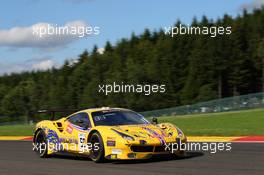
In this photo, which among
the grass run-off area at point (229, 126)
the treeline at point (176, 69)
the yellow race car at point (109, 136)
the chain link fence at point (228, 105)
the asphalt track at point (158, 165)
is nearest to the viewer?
the asphalt track at point (158, 165)

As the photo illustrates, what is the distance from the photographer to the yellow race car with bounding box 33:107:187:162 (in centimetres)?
974

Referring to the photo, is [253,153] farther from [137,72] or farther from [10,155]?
[137,72]

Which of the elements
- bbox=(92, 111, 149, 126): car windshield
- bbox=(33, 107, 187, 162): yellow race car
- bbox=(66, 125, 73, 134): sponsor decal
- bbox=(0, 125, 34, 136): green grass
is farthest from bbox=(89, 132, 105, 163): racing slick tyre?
bbox=(0, 125, 34, 136): green grass

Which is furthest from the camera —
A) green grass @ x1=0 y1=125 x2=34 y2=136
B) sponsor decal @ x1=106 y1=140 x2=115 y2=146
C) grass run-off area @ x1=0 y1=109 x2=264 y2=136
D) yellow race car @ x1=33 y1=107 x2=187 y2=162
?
green grass @ x1=0 y1=125 x2=34 y2=136

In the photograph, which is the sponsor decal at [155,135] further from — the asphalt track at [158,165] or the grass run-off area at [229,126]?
the grass run-off area at [229,126]

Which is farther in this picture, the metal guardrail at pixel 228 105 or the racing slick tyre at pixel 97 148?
the metal guardrail at pixel 228 105

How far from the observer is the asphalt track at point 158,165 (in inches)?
333

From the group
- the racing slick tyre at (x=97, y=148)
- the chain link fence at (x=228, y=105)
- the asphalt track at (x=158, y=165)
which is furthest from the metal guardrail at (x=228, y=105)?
the racing slick tyre at (x=97, y=148)

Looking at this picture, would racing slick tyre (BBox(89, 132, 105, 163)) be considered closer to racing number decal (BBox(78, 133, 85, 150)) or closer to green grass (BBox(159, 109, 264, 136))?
racing number decal (BBox(78, 133, 85, 150))

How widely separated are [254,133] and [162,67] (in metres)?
83.2

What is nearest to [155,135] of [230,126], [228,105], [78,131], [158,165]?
[158,165]

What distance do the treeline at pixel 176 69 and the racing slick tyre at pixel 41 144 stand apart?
76.4 metres

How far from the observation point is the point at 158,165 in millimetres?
9367

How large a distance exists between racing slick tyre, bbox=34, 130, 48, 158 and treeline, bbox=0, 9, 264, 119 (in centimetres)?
7638
